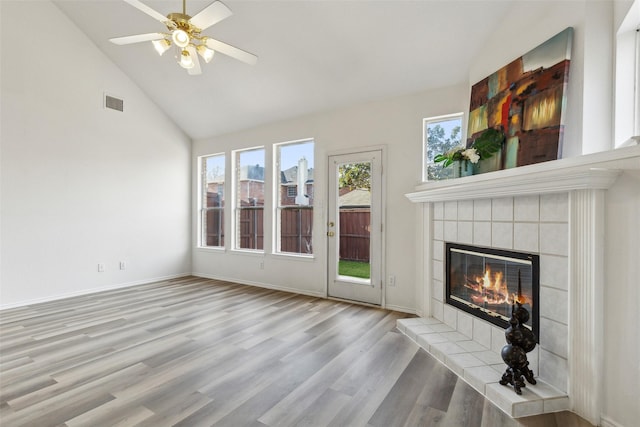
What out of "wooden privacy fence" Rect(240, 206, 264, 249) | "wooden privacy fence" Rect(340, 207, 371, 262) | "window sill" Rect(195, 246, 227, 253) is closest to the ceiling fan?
"wooden privacy fence" Rect(340, 207, 371, 262)

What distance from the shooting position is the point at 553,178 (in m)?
1.95

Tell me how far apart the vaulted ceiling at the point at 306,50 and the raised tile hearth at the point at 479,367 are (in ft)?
9.19

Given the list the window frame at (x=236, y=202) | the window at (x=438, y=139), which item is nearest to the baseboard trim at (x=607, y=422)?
the window at (x=438, y=139)

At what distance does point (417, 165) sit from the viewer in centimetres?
387

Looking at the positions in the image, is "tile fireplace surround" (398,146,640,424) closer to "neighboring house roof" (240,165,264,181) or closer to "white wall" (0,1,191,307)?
"neighboring house roof" (240,165,264,181)

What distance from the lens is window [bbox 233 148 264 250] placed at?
5.53 meters

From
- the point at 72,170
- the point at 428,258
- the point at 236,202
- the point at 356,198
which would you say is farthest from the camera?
the point at 236,202

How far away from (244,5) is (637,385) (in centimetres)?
450

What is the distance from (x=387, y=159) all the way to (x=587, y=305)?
266 centimetres

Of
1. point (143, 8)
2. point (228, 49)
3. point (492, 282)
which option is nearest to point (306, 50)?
point (228, 49)

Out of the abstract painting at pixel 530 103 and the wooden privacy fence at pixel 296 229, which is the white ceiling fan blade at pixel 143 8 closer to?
the abstract painting at pixel 530 103

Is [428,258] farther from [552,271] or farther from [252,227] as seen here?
[252,227]

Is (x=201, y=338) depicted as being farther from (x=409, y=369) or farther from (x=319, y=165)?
(x=319, y=165)

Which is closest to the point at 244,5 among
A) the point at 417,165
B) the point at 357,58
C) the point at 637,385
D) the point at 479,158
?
the point at 357,58
